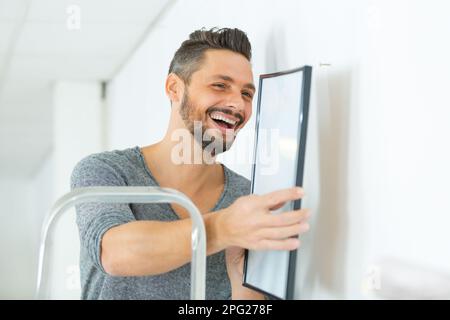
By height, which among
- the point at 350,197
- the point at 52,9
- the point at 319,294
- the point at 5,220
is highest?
the point at 52,9

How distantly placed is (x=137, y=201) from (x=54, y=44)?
1.61 metres

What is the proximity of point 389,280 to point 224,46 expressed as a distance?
41 centimetres

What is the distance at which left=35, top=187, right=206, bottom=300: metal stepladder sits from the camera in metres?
0.68

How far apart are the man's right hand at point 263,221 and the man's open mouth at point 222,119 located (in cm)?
20

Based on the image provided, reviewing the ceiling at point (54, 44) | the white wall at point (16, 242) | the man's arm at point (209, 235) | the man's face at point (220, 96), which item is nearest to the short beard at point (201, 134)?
the man's face at point (220, 96)

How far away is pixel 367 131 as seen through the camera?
79cm

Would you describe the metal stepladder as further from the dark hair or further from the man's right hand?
the dark hair

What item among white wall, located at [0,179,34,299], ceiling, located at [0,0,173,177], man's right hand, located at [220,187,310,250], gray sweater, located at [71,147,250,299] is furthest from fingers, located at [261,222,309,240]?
white wall, located at [0,179,34,299]

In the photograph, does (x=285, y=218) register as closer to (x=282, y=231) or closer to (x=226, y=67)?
(x=282, y=231)

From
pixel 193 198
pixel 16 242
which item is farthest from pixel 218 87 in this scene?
pixel 16 242

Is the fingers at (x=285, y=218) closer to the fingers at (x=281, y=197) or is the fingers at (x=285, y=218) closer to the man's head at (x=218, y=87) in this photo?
the fingers at (x=281, y=197)

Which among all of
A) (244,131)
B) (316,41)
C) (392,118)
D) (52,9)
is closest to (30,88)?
(52,9)

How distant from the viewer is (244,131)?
1.07 meters
